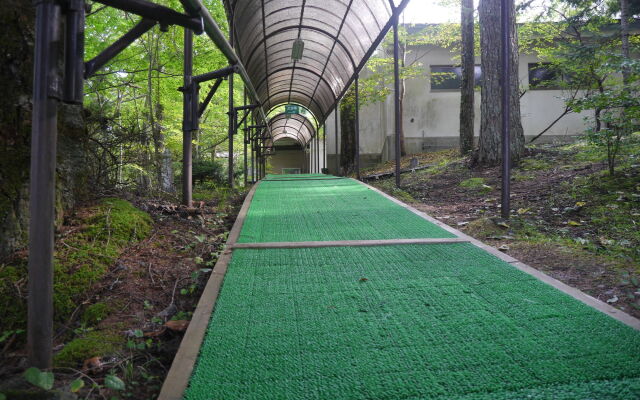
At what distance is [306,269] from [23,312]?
148 cm

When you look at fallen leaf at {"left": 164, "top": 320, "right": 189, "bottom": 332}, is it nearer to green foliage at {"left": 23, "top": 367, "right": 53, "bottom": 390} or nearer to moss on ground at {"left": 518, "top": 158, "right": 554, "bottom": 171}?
green foliage at {"left": 23, "top": 367, "right": 53, "bottom": 390}

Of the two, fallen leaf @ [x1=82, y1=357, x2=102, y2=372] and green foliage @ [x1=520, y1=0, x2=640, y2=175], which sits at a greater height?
green foliage @ [x1=520, y1=0, x2=640, y2=175]

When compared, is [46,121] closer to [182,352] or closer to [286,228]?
[182,352]

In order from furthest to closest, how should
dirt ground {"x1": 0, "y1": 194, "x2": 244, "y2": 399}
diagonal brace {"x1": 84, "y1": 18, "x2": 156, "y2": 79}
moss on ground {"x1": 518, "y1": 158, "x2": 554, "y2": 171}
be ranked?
1. moss on ground {"x1": 518, "y1": 158, "x2": 554, "y2": 171}
2. diagonal brace {"x1": 84, "y1": 18, "x2": 156, "y2": 79}
3. dirt ground {"x1": 0, "y1": 194, "x2": 244, "y2": 399}

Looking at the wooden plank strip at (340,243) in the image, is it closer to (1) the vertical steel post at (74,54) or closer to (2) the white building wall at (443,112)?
(1) the vertical steel post at (74,54)

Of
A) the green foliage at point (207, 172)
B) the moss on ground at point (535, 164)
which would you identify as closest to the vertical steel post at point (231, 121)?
the green foliage at point (207, 172)

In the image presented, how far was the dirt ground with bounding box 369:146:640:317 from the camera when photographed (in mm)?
2643

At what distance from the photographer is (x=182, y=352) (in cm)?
166

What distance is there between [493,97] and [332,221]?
5239 millimetres

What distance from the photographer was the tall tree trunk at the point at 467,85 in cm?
1086

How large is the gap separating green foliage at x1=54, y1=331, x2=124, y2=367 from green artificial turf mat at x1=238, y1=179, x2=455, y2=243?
156 cm

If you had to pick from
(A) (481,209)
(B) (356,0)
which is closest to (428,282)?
(A) (481,209)

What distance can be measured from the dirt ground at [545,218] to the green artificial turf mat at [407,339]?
489 millimetres

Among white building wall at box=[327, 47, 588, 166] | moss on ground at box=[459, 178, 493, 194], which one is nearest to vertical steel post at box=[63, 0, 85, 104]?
moss on ground at box=[459, 178, 493, 194]
